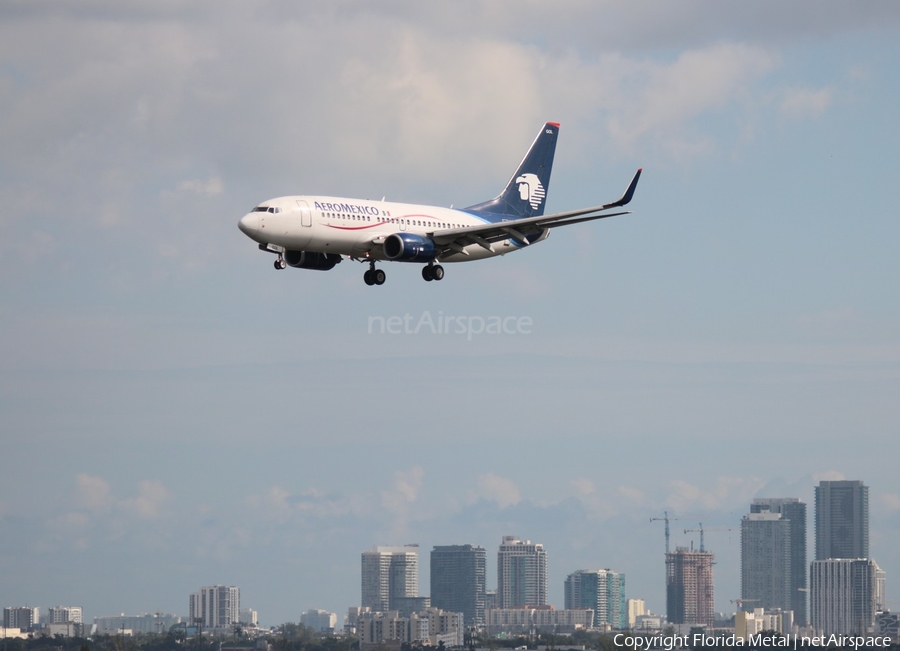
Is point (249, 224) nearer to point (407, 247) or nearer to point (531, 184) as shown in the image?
point (407, 247)

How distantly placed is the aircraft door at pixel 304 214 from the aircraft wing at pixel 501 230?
853cm

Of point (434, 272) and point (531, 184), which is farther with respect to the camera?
point (531, 184)

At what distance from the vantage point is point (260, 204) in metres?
75.8

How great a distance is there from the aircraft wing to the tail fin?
6.83 metres

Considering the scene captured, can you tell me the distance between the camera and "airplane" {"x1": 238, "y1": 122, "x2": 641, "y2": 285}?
75.5m

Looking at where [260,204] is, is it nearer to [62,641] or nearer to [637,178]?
[637,178]

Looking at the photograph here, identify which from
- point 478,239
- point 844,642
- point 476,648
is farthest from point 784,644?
point 478,239

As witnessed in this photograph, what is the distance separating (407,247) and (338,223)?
4289mm

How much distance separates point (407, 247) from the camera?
260 ft

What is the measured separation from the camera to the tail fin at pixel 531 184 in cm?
9312

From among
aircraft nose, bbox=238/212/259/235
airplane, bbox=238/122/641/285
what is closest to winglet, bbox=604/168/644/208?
airplane, bbox=238/122/641/285

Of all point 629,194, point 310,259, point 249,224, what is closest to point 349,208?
point 310,259

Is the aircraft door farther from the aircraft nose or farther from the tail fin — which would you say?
the tail fin

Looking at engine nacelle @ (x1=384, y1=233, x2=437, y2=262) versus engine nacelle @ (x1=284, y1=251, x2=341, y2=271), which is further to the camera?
engine nacelle @ (x1=284, y1=251, x2=341, y2=271)
